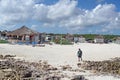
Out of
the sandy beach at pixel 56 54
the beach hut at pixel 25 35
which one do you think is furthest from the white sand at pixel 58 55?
the beach hut at pixel 25 35

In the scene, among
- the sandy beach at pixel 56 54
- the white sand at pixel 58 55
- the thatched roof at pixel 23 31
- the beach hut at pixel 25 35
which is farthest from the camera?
the thatched roof at pixel 23 31

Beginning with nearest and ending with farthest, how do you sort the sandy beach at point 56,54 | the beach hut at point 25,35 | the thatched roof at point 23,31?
the sandy beach at point 56,54, the beach hut at point 25,35, the thatched roof at point 23,31

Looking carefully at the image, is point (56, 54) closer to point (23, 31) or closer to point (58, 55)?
point (58, 55)

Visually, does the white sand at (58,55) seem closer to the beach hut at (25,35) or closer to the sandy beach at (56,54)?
the sandy beach at (56,54)

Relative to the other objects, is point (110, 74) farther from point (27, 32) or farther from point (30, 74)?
point (27, 32)

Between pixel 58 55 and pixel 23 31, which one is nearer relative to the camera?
pixel 58 55

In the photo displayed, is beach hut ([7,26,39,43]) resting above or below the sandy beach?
above

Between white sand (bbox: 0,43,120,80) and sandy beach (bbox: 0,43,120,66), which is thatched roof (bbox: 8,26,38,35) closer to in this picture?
sandy beach (bbox: 0,43,120,66)

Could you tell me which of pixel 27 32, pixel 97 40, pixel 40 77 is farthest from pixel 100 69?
pixel 97 40

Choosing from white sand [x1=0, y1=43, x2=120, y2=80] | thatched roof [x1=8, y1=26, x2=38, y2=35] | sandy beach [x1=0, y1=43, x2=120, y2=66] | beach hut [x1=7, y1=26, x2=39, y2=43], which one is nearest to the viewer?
white sand [x1=0, y1=43, x2=120, y2=80]

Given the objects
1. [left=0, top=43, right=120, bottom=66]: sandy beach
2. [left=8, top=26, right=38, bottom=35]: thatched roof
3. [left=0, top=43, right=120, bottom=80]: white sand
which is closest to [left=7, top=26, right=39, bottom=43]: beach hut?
[left=8, top=26, right=38, bottom=35]: thatched roof

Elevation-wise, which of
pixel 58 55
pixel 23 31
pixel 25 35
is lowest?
pixel 58 55

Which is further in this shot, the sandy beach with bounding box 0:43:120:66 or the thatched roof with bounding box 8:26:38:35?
the thatched roof with bounding box 8:26:38:35

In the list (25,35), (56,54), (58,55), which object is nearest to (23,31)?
(25,35)
